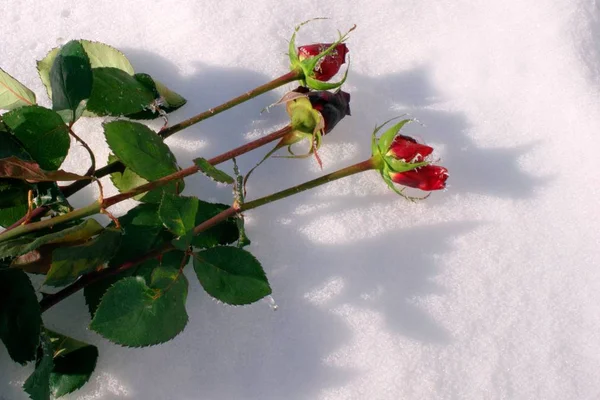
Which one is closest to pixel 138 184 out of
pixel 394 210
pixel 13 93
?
pixel 13 93

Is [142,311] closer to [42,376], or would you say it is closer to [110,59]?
[42,376]

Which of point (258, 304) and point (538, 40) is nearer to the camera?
point (258, 304)

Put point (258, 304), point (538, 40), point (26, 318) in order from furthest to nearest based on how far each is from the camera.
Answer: point (538, 40)
point (258, 304)
point (26, 318)

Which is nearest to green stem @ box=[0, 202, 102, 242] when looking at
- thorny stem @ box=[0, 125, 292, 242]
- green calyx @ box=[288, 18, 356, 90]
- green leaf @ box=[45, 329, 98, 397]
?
thorny stem @ box=[0, 125, 292, 242]

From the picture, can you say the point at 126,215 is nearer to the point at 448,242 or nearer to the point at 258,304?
the point at 258,304

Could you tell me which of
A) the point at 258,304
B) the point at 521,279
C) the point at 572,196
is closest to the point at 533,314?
the point at 521,279

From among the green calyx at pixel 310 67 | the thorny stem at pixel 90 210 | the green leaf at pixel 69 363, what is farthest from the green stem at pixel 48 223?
the green calyx at pixel 310 67

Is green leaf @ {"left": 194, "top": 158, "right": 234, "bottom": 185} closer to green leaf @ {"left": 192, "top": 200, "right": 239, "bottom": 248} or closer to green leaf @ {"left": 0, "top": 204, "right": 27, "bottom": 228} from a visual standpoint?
green leaf @ {"left": 192, "top": 200, "right": 239, "bottom": 248}
